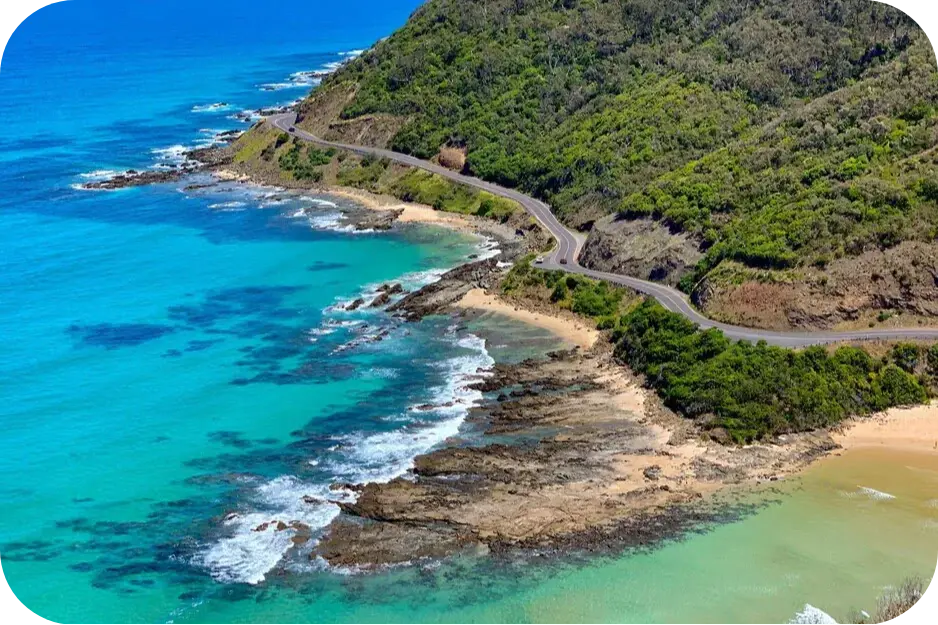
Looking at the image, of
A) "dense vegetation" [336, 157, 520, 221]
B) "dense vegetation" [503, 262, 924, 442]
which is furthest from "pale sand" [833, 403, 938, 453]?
"dense vegetation" [336, 157, 520, 221]

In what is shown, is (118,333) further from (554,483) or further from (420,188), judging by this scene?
(420,188)

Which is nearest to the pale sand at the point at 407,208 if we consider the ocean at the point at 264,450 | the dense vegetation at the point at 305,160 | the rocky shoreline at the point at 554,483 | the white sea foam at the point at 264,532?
the ocean at the point at 264,450

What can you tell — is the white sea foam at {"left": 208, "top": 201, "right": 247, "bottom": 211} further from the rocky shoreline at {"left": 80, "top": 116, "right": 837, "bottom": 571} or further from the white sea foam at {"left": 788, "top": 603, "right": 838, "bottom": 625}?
the white sea foam at {"left": 788, "top": 603, "right": 838, "bottom": 625}

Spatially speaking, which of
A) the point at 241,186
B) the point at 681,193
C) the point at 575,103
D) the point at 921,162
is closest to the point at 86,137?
the point at 241,186

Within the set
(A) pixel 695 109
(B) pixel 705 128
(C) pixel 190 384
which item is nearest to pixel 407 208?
(A) pixel 695 109

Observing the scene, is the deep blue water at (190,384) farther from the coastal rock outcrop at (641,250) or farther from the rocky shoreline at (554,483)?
the coastal rock outcrop at (641,250)

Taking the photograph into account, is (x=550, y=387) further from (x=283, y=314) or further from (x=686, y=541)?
(x=283, y=314)
